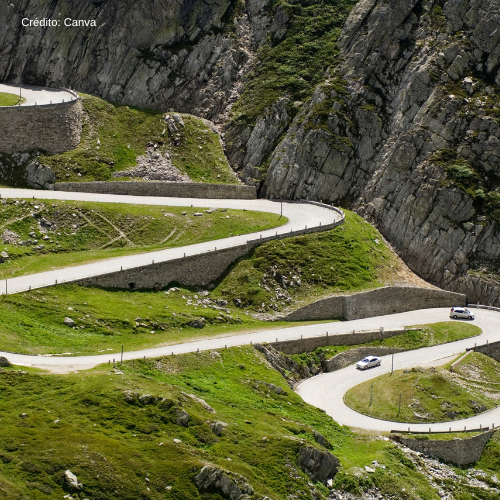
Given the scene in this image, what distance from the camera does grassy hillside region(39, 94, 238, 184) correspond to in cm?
10375

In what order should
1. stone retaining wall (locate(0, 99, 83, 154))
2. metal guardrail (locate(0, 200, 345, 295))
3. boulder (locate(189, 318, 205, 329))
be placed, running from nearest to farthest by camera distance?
metal guardrail (locate(0, 200, 345, 295)) → boulder (locate(189, 318, 205, 329)) → stone retaining wall (locate(0, 99, 83, 154))

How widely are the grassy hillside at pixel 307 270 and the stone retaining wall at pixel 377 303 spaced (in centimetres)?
112

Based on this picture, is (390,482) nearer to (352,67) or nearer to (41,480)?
(41,480)

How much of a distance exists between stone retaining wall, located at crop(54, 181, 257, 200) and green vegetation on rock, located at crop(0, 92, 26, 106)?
602 inches

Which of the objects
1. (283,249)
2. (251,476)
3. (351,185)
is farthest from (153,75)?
(251,476)

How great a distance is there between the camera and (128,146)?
109438 millimetres

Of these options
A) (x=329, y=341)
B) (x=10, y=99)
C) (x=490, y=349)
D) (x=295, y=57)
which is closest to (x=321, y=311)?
(x=329, y=341)

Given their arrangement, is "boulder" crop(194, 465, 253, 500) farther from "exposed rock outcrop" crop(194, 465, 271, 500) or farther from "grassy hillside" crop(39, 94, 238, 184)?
"grassy hillside" crop(39, 94, 238, 184)

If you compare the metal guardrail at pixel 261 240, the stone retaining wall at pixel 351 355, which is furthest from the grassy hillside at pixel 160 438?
the metal guardrail at pixel 261 240

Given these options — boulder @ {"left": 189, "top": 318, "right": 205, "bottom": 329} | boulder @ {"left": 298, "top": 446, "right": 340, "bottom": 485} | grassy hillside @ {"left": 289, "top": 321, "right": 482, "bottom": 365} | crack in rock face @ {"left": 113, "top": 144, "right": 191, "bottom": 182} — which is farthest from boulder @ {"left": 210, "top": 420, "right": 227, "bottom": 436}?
crack in rock face @ {"left": 113, "top": 144, "right": 191, "bottom": 182}

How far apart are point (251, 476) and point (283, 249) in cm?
4235

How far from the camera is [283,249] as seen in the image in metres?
90.0

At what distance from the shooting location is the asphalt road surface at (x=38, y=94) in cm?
11088

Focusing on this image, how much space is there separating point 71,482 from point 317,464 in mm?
16366
